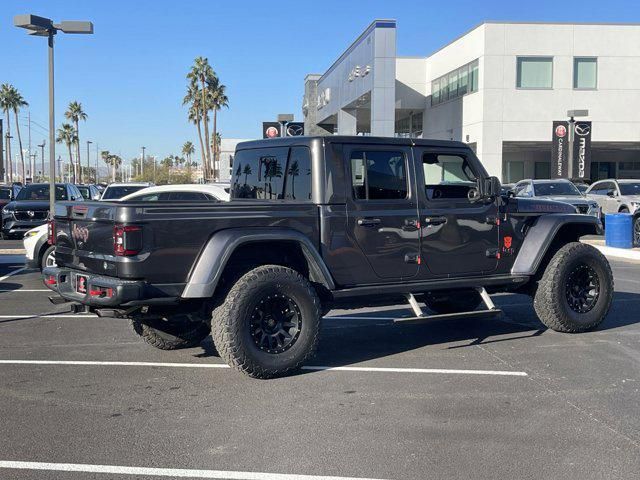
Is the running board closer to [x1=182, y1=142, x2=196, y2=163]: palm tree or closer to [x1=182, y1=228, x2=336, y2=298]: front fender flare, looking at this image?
[x1=182, y1=228, x2=336, y2=298]: front fender flare

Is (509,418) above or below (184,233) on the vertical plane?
below

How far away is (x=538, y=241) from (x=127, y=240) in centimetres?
443

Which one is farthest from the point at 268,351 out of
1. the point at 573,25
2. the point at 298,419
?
the point at 573,25

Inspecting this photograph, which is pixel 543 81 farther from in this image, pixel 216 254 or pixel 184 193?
pixel 216 254

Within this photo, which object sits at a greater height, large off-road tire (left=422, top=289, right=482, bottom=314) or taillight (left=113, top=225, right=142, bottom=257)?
taillight (left=113, top=225, right=142, bottom=257)

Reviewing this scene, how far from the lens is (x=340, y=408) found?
209 inches

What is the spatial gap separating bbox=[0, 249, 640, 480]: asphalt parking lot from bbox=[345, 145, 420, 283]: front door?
3.31 ft

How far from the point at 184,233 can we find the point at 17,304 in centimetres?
549

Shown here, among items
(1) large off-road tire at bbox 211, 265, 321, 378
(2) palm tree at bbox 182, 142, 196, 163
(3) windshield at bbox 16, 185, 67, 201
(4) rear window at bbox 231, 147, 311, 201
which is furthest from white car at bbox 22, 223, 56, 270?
(2) palm tree at bbox 182, 142, 196, 163

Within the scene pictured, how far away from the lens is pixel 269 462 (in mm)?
4262

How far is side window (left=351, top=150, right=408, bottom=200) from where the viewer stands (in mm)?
6591

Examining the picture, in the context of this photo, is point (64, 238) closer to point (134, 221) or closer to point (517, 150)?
point (134, 221)

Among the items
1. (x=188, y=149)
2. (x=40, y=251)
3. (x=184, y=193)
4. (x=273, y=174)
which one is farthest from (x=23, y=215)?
(x=188, y=149)

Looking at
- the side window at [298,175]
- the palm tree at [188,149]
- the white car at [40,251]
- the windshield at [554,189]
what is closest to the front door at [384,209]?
the side window at [298,175]
